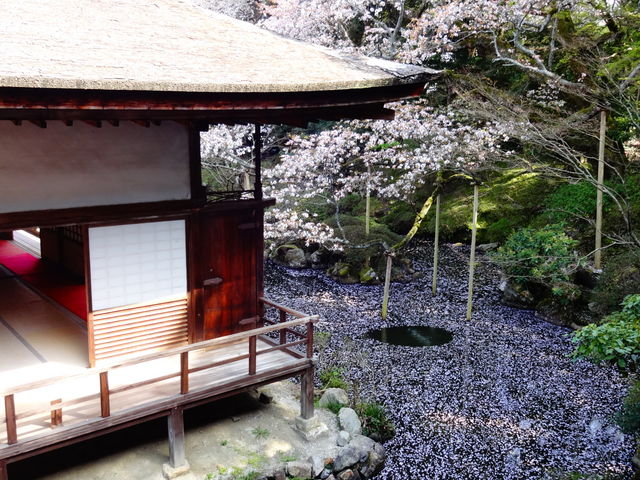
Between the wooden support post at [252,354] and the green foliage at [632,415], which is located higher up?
the wooden support post at [252,354]

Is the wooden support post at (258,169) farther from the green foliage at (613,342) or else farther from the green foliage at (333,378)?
the green foliage at (613,342)

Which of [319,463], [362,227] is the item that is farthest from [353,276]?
[319,463]

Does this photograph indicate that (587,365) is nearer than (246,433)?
No

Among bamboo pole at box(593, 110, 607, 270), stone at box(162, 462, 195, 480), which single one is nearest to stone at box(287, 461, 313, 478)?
stone at box(162, 462, 195, 480)

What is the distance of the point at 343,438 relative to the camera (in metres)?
7.35

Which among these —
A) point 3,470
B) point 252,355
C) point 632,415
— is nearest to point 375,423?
point 252,355

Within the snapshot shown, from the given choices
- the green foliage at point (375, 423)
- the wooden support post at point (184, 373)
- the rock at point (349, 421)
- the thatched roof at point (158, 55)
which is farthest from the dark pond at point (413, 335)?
the thatched roof at point (158, 55)

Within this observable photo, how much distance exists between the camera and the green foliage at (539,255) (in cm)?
1233

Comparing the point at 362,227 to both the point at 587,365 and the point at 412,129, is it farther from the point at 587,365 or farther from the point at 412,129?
the point at 587,365

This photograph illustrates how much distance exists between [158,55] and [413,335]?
8.65 m

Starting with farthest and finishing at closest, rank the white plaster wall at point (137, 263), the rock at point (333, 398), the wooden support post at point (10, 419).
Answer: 1. the rock at point (333, 398)
2. the white plaster wall at point (137, 263)
3. the wooden support post at point (10, 419)

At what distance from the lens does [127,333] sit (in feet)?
22.9

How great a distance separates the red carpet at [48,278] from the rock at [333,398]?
3684mm

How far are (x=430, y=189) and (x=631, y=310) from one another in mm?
13421
